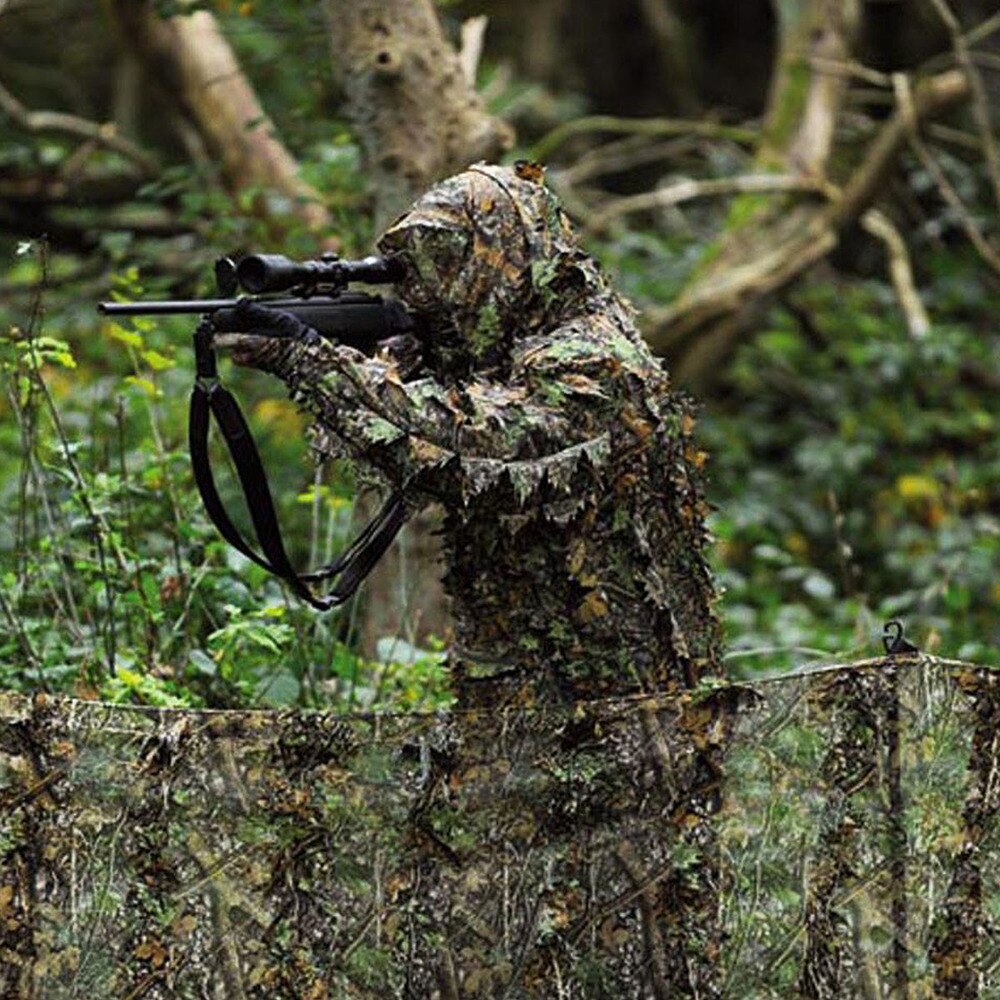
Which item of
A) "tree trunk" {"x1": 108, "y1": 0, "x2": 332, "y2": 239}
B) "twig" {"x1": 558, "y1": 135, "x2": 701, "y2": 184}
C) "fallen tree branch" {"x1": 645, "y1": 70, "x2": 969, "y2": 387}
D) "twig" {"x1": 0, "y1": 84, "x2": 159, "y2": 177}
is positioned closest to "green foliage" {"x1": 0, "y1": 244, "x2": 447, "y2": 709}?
"tree trunk" {"x1": 108, "y1": 0, "x2": 332, "y2": 239}

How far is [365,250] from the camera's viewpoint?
22.9 feet

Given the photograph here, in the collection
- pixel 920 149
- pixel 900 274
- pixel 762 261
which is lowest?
pixel 900 274

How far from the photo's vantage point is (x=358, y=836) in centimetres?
374

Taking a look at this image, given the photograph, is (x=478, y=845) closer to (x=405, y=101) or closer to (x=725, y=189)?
(x=405, y=101)

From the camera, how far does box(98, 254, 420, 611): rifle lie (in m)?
3.58

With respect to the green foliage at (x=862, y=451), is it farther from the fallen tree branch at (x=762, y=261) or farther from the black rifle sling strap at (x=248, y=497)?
the black rifle sling strap at (x=248, y=497)

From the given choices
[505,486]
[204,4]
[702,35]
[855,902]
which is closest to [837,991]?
[855,902]

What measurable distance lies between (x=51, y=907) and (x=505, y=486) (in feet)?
3.63

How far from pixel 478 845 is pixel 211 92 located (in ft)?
17.8

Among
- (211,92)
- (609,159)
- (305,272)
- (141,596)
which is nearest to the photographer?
(305,272)

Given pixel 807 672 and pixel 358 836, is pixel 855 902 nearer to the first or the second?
pixel 807 672

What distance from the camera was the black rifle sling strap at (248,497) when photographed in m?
3.68

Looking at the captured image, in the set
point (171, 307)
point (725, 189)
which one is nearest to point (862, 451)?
point (725, 189)

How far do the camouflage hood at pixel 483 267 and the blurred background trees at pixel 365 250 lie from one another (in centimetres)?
82
